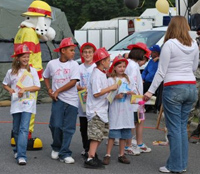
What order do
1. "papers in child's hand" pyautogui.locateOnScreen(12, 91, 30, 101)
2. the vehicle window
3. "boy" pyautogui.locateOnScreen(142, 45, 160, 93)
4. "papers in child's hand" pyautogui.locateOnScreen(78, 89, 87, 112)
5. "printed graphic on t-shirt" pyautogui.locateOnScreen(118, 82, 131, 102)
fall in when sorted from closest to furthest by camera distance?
"printed graphic on t-shirt" pyautogui.locateOnScreen(118, 82, 131, 102)
"papers in child's hand" pyautogui.locateOnScreen(12, 91, 30, 101)
"papers in child's hand" pyautogui.locateOnScreen(78, 89, 87, 112)
"boy" pyautogui.locateOnScreen(142, 45, 160, 93)
the vehicle window

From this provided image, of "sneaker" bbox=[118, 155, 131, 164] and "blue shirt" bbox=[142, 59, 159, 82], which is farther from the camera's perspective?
"blue shirt" bbox=[142, 59, 159, 82]

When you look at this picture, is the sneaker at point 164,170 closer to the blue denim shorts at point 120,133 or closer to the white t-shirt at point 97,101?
the blue denim shorts at point 120,133

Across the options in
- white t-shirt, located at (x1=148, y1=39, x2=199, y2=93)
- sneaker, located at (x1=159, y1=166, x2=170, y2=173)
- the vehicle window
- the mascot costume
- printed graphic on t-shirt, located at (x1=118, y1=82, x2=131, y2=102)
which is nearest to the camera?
white t-shirt, located at (x1=148, y1=39, x2=199, y2=93)

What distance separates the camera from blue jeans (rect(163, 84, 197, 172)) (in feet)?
21.9

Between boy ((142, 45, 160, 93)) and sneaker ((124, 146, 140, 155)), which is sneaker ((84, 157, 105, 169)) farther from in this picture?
boy ((142, 45, 160, 93))

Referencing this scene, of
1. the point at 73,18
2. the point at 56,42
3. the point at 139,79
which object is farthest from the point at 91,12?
the point at 139,79

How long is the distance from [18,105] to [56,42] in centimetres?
892

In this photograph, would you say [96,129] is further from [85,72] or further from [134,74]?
[134,74]

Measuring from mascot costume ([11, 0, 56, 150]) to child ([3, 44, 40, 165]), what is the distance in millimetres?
800

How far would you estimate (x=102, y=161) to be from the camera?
732 cm

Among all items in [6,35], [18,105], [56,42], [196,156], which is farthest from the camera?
[56,42]

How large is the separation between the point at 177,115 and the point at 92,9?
127 ft

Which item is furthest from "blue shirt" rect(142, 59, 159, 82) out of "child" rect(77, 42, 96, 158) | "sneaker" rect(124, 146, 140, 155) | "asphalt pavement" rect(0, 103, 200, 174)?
"child" rect(77, 42, 96, 158)

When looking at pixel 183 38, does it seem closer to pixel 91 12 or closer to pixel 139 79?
pixel 139 79
